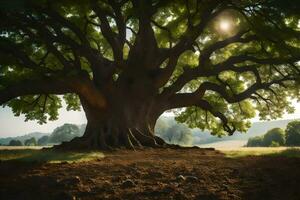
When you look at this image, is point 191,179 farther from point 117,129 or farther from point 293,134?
point 293,134

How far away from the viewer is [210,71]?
23297 mm

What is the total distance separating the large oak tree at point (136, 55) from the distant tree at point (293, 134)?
2525 cm

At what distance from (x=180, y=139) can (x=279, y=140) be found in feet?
194

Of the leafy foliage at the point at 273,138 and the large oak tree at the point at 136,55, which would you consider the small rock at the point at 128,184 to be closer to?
the large oak tree at the point at 136,55

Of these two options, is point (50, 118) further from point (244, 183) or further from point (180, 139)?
point (180, 139)

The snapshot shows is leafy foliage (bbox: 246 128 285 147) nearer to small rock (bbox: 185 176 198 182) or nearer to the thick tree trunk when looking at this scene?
the thick tree trunk

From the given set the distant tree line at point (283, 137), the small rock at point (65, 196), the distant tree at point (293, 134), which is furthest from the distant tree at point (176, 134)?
the small rock at point (65, 196)

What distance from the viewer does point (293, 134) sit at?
52812 mm

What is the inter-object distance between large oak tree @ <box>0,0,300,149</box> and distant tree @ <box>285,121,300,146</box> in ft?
82.8

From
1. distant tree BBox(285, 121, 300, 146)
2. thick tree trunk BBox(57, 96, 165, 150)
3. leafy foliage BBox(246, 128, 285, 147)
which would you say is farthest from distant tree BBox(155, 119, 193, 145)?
thick tree trunk BBox(57, 96, 165, 150)

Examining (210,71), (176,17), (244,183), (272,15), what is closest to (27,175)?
(244,183)

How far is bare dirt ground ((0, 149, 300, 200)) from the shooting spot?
8.08 meters

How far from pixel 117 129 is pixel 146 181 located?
11.3 meters

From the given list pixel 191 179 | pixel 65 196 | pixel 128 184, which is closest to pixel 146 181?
pixel 128 184
